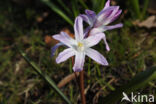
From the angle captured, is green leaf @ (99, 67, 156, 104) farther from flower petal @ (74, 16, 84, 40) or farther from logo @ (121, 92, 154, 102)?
flower petal @ (74, 16, 84, 40)

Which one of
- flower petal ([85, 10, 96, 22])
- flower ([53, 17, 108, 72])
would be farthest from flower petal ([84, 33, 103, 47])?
flower petal ([85, 10, 96, 22])

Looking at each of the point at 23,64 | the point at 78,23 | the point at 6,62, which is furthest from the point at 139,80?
the point at 6,62

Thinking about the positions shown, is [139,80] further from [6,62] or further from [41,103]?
[6,62]

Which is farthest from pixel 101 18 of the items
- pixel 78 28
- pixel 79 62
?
pixel 79 62

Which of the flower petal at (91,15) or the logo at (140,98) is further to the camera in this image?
the logo at (140,98)

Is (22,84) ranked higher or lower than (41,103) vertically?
higher

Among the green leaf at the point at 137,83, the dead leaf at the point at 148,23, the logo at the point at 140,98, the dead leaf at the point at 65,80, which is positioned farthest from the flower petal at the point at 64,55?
the dead leaf at the point at 148,23

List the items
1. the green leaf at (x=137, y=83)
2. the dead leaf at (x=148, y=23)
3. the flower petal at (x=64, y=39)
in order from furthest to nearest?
the dead leaf at (x=148, y=23), the flower petal at (x=64, y=39), the green leaf at (x=137, y=83)

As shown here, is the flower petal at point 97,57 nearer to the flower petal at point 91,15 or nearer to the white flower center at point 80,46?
the white flower center at point 80,46
